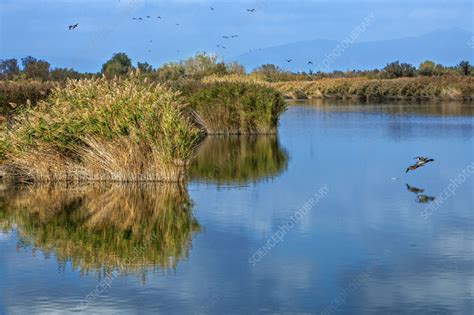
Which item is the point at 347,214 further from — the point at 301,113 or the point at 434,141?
the point at 301,113

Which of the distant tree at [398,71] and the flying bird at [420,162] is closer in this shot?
the flying bird at [420,162]

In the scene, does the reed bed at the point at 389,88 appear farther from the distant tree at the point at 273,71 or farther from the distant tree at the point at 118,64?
the distant tree at the point at 118,64

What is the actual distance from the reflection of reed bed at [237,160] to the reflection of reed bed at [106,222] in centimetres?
345

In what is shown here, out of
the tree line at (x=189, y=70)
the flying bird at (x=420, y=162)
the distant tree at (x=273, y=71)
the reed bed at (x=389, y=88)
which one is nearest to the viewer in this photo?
the flying bird at (x=420, y=162)

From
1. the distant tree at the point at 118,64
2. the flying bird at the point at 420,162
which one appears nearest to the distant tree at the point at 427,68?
the distant tree at the point at 118,64

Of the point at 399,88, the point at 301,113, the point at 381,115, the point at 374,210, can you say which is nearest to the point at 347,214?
the point at 374,210

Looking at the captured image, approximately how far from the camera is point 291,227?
49.1 feet

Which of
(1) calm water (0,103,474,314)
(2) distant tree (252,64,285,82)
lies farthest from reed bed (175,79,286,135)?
(2) distant tree (252,64,285,82)

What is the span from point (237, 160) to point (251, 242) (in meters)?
11.4

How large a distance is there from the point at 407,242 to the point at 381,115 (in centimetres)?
3221

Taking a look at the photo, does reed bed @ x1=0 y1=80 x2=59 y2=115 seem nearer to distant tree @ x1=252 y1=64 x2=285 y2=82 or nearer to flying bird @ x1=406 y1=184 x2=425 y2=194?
flying bird @ x1=406 y1=184 x2=425 y2=194

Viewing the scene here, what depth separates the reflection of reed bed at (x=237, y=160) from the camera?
2189 cm

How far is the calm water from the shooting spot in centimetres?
1041

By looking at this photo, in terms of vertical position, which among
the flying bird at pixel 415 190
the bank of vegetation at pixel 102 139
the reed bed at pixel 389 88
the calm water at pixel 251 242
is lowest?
the calm water at pixel 251 242
